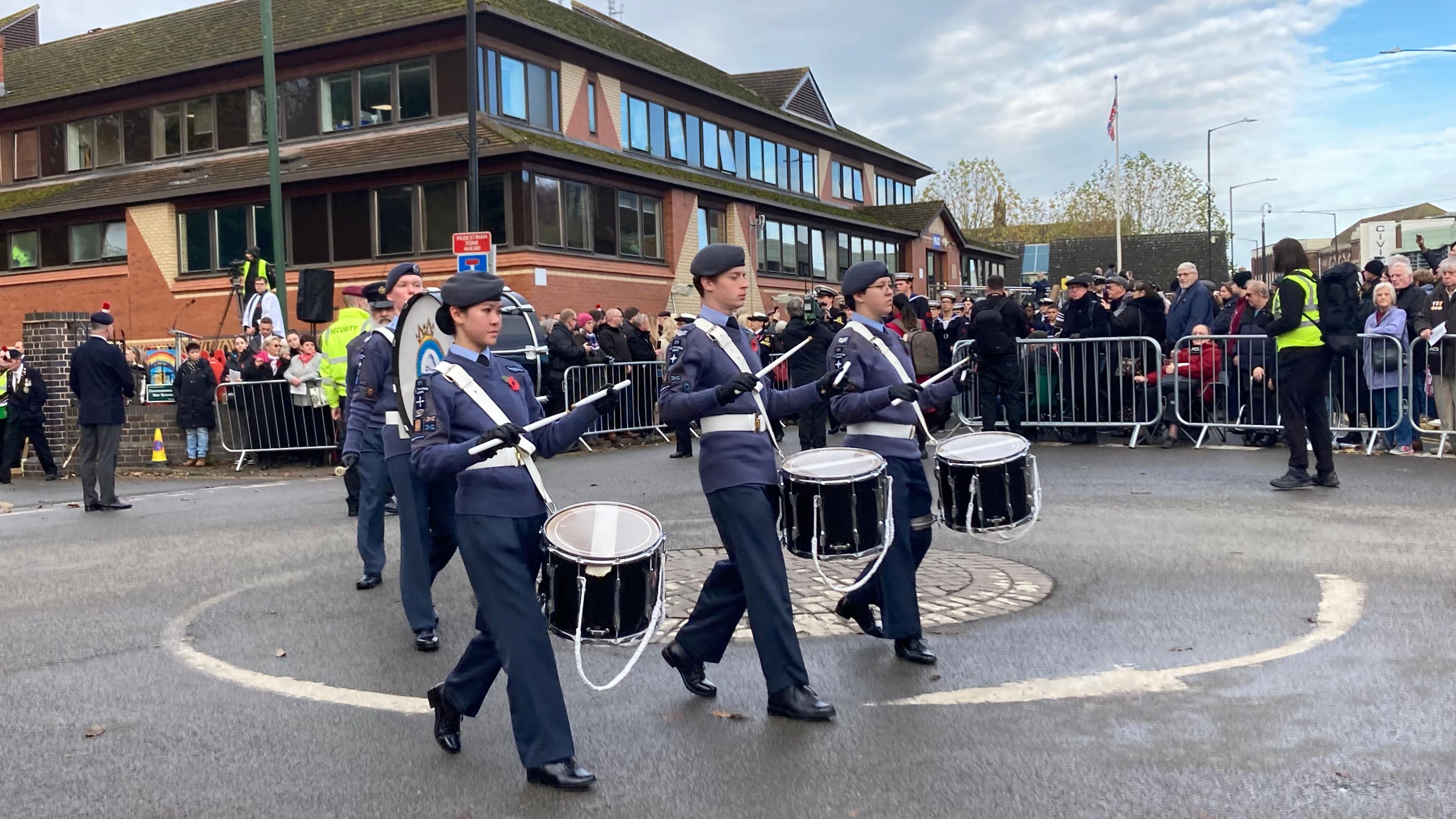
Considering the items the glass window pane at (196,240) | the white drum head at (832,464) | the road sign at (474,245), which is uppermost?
the glass window pane at (196,240)

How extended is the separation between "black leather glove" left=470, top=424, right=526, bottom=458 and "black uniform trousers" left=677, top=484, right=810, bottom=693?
1.16 metres

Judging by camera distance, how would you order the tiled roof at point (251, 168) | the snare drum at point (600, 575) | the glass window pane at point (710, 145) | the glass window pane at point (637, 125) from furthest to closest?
the glass window pane at point (710, 145), the glass window pane at point (637, 125), the tiled roof at point (251, 168), the snare drum at point (600, 575)

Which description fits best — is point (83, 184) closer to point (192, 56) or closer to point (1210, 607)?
Result: point (192, 56)

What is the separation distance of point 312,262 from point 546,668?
31.8m

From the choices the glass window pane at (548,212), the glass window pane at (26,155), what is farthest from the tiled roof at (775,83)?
the glass window pane at (26,155)

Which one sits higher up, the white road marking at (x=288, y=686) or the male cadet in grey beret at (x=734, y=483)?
the male cadet in grey beret at (x=734, y=483)

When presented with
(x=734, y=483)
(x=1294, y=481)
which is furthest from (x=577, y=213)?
(x=734, y=483)

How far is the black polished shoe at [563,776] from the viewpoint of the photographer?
179 inches

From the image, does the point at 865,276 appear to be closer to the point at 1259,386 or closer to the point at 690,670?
the point at 690,670

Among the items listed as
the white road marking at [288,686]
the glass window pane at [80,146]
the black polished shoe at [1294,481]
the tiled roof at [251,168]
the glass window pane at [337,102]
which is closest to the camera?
the white road marking at [288,686]

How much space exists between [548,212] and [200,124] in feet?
40.2

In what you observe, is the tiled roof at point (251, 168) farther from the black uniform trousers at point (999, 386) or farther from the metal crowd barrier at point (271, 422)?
the black uniform trousers at point (999, 386)

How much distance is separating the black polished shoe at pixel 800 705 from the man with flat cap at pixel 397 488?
1.92 meters

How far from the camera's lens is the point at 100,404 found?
1409 centimetres
